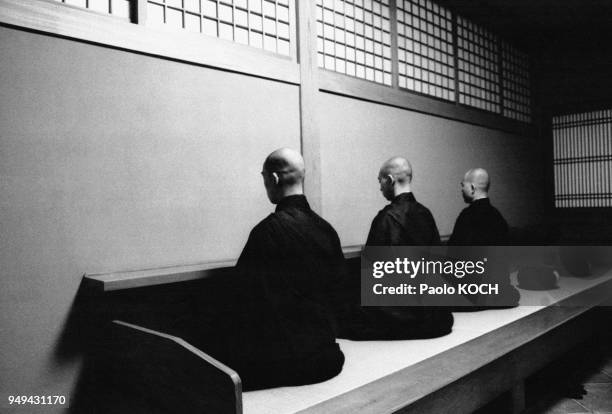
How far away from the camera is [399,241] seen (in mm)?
3273

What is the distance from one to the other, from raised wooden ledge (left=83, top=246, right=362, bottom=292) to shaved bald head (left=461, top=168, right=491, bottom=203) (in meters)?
2.14

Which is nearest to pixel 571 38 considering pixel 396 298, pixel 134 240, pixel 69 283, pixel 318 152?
pixel 318 152

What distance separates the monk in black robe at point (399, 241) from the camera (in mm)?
3119

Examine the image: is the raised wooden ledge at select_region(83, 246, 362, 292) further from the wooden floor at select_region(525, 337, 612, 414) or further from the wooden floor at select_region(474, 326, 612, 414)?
the wooden floor at select_region(525, 337, 612, 414)

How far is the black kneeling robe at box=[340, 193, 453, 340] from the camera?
10.2 feet

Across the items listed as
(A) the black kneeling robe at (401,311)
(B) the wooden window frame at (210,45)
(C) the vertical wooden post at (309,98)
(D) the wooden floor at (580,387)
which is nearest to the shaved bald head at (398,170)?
(A) the black kneeling robe at (401,311)

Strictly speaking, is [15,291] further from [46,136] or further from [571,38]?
[571,38]

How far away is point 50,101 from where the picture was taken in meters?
2.77

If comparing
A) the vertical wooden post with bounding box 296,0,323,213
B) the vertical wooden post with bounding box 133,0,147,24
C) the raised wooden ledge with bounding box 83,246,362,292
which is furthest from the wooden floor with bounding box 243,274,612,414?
the vertical wooden post with bounding box 133,0,147,24

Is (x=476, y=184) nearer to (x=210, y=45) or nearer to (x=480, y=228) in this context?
(x=480, y=228)

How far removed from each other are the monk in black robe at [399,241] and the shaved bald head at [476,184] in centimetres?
90

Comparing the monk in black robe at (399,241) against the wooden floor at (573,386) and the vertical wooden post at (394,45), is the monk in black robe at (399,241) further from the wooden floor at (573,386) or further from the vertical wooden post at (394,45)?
Answer: the vertical wooden post at (394,45)

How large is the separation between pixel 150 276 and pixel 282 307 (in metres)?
0.91

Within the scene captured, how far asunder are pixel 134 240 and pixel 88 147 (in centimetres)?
63
